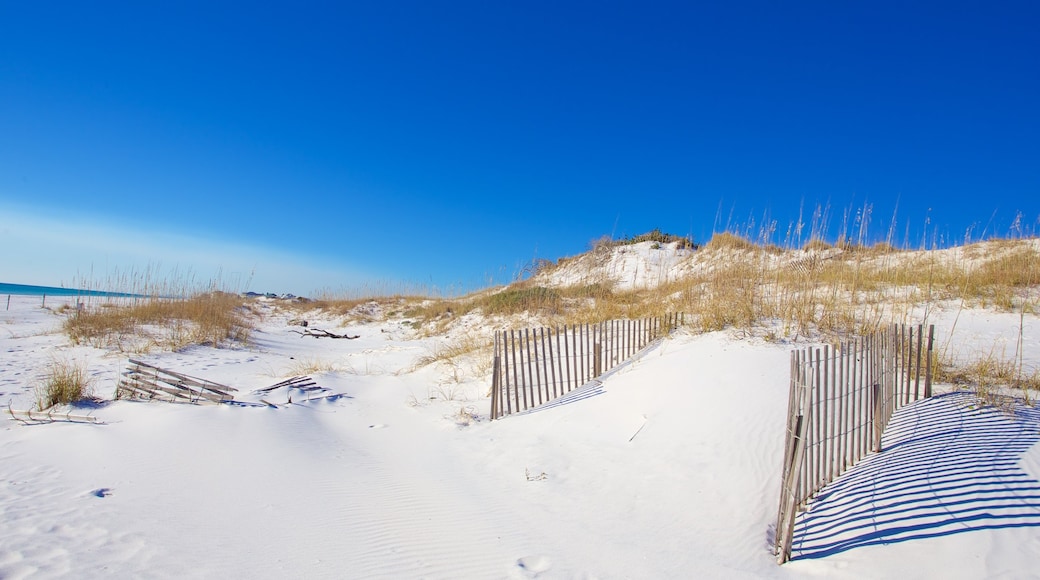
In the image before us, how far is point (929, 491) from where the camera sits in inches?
130

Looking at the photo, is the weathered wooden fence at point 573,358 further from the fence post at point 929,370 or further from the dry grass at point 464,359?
the fence post at point 929,370

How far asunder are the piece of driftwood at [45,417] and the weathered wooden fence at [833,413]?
6.60 metres

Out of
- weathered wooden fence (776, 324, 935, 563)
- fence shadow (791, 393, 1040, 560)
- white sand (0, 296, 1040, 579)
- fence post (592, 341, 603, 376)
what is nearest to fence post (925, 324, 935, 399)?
weathered wooden fence (776, 324, 935, 563)

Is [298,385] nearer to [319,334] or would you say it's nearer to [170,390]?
[170,390]

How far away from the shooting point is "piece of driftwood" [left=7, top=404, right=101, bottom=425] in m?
4.96

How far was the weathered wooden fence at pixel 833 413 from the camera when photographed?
9.67 ft

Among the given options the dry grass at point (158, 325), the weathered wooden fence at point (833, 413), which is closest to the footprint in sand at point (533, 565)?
the weathered wooden fence at point (833, 413)

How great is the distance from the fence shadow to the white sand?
0.05 feet

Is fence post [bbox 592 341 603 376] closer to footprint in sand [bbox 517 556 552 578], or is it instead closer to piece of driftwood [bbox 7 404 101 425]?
footprint in sand [bbox 517 556 552 578]

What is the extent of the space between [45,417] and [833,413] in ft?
25.7

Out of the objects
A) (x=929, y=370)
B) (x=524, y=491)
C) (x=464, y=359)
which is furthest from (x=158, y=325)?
(x=929, y=370)

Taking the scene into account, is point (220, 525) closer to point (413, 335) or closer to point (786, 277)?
point (786, 277)

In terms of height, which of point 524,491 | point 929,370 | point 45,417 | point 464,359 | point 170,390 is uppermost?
point 929,370

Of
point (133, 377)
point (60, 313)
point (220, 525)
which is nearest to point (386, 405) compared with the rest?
point (133, 377)
